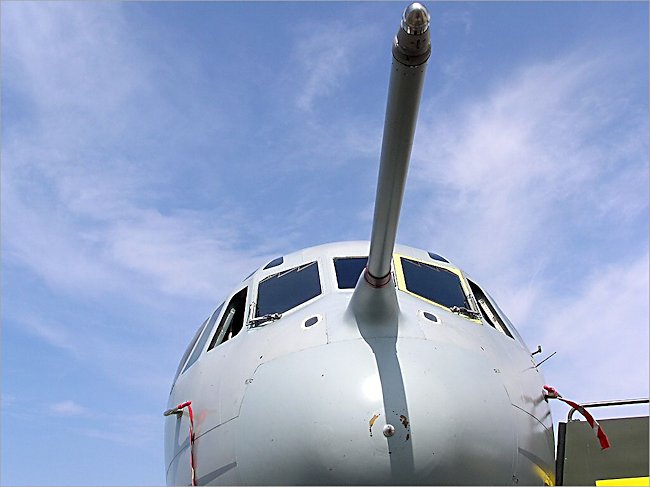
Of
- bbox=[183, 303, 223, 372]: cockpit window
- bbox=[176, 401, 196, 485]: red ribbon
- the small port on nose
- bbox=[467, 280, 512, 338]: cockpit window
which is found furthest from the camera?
bbox=[183, 303, 223, 372]: cockpit window

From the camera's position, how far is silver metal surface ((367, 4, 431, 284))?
4.77 metres

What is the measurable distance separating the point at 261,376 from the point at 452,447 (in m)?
1.97

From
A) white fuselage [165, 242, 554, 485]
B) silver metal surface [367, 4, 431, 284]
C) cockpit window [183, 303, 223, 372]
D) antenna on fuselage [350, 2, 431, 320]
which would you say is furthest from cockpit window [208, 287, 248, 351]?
silver metal surface [367, 4, 431, 284]

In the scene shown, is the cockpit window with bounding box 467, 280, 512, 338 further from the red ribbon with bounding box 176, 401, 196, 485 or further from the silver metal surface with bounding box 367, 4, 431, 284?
the red ribbon with bounding box 176, 401, 196, 485

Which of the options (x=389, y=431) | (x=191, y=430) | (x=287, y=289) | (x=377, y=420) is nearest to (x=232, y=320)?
(x=287, y=289)

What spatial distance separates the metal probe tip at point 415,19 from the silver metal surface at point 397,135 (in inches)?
1.6

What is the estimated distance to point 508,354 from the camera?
789cm

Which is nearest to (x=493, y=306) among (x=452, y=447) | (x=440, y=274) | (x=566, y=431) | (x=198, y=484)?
(x=440, y=274)

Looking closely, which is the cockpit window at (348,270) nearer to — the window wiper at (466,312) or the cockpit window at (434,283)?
the cockpit window at (434,283)

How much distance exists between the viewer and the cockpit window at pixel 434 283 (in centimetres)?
864

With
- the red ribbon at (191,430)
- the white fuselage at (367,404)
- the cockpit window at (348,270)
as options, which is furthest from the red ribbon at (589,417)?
the red ribbon at (191,430)

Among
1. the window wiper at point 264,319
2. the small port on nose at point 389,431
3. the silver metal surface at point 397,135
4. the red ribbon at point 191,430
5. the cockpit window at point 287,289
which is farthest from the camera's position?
the cockpit window at point 287,289

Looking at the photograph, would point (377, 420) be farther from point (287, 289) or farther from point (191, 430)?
point (287, 289)

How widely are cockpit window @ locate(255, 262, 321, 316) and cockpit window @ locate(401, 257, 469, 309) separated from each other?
3.81 feet
